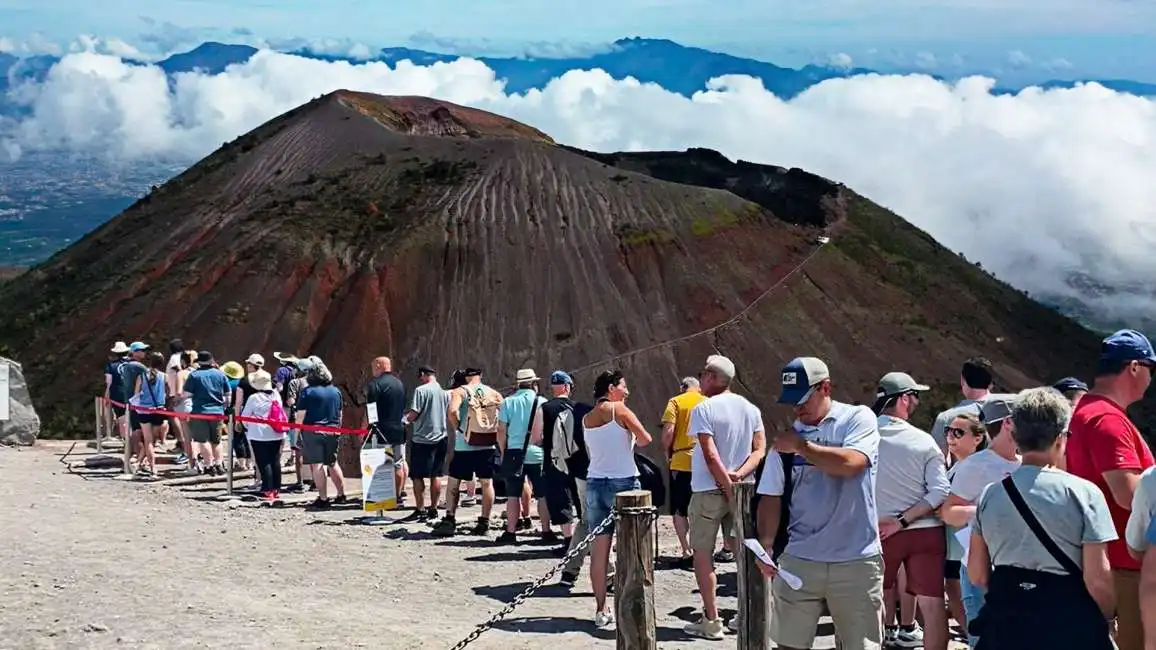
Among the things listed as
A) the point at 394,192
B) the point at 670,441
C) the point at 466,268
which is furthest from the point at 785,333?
the point at 670,441

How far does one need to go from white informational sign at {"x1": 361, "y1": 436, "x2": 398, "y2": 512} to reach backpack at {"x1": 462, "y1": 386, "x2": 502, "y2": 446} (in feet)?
4.87

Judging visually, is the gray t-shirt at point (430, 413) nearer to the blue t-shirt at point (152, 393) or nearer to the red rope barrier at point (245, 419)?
the red rope barrier at point (245, 419)

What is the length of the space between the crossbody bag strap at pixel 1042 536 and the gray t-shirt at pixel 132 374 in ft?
54.7

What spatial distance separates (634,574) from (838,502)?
1.60 meters

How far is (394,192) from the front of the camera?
40.5 m

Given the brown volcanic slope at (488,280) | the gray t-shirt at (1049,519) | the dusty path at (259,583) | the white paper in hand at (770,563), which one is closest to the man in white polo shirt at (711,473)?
the dusty path at (259,583)

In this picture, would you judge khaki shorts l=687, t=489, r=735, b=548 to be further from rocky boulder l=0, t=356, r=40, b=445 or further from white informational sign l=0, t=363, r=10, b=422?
rocky boulder l=0, t=356, r=40, b=445

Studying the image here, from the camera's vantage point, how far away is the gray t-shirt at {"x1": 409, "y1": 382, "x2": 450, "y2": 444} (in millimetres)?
16484

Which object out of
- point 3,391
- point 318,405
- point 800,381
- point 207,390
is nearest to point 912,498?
point 800,381

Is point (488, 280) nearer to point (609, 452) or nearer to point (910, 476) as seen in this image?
point (609, 452)

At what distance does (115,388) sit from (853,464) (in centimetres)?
1751

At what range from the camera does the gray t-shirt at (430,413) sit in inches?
649

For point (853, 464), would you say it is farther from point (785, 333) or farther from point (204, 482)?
point (785, 333)

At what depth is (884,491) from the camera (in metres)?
9.59
